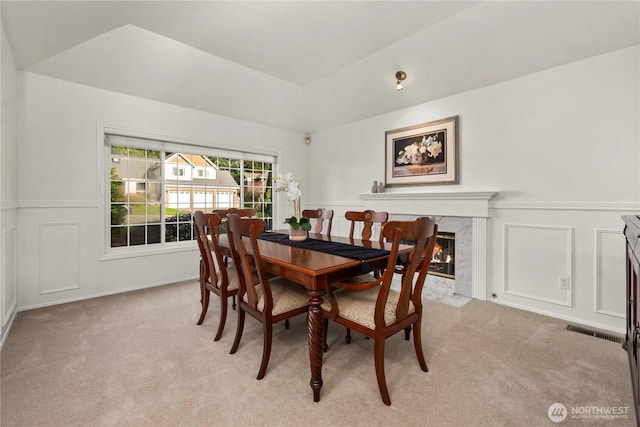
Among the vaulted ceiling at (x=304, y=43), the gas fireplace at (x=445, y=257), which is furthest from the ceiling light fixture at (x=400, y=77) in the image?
the gas fireplace at (x=445, y=257)

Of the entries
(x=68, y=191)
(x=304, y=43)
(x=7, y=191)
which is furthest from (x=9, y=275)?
(x=304, y=43)

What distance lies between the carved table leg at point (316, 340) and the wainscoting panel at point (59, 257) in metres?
3.09

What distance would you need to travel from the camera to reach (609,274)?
8.14 feet

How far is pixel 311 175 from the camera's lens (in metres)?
5.37

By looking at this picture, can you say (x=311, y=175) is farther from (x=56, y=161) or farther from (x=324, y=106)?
(x=56, y=161)

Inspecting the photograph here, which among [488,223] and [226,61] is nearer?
[488,223]

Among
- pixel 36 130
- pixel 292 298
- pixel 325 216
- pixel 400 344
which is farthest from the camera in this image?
pixel 325 216

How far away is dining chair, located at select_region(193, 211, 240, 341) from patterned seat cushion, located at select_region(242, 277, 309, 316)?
277 millimetres

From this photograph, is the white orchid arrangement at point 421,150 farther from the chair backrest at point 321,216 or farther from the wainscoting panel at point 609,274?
the wainscoting panel at point 609,274

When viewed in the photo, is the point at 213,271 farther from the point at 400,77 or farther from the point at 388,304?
the point at 400,77

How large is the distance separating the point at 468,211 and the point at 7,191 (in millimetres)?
4428

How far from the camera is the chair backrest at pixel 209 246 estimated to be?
2129 mm

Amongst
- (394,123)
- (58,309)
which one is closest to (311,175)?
(394,123)

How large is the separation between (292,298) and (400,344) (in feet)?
3.10
